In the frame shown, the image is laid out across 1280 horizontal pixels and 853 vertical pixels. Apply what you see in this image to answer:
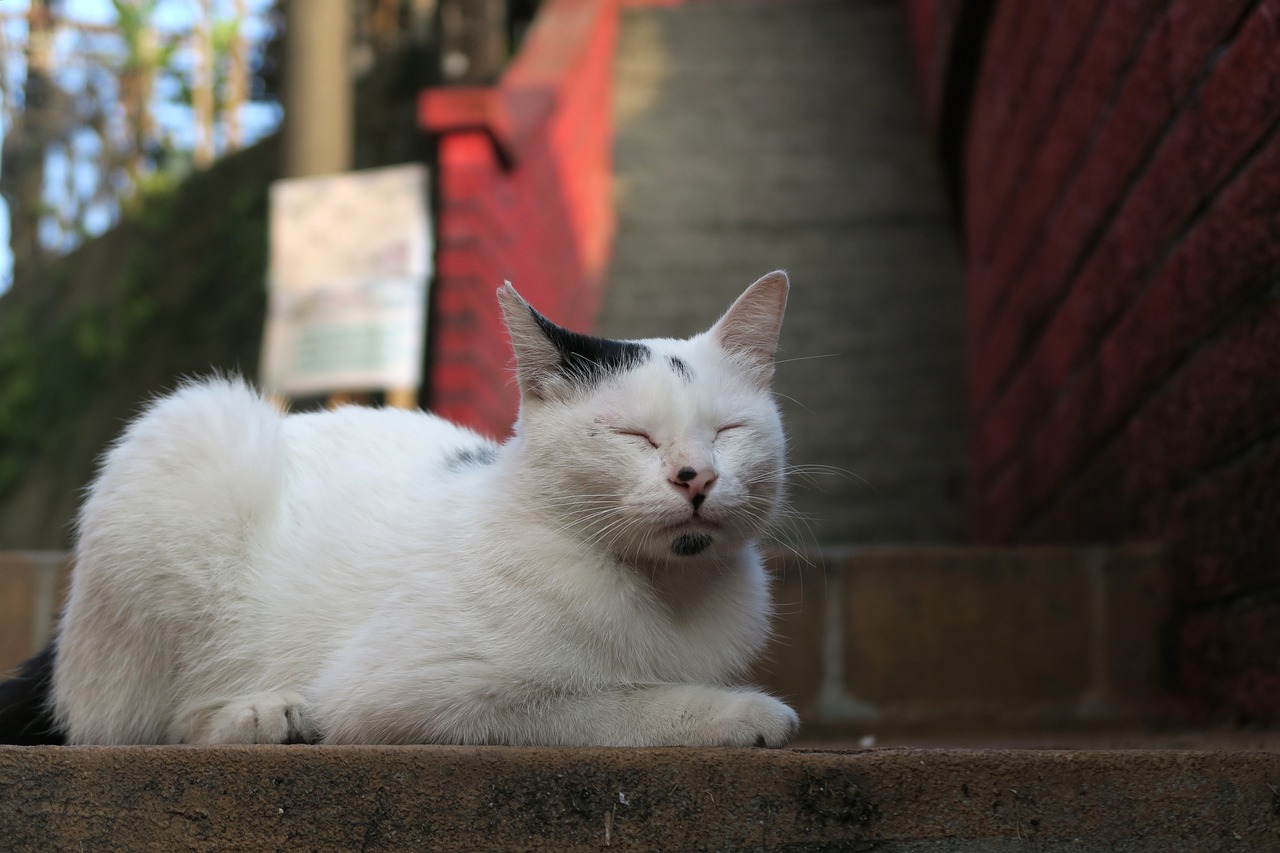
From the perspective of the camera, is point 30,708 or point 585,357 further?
point 30,708

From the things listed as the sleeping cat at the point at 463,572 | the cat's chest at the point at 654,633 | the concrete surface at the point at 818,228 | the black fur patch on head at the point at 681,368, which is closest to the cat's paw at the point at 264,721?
the sleeping cat at the point at 463,572

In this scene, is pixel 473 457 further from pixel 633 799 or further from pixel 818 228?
pixel 818 228

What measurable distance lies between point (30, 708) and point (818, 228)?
583 centimetres

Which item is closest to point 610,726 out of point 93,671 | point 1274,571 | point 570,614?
Result: point 570,614

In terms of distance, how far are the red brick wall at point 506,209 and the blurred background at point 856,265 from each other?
22mm

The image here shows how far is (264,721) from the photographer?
5.76 feet

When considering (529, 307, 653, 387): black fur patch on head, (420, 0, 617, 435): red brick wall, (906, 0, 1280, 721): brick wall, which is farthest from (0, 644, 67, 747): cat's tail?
(906, 0, 1280, 721): brick wall

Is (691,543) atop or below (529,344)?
below

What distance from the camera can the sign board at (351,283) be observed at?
369cm

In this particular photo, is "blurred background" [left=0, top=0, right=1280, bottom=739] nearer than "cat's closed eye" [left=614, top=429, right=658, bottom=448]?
No

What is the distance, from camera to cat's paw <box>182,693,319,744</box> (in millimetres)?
1751

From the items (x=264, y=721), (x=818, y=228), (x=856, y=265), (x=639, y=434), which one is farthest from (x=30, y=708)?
(x=818, y=228)

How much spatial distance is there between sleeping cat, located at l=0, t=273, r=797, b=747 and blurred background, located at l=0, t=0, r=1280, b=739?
299 millimetres

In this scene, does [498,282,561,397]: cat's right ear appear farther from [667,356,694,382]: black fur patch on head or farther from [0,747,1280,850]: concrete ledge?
[0,747,1280,850]: concrete ledge
